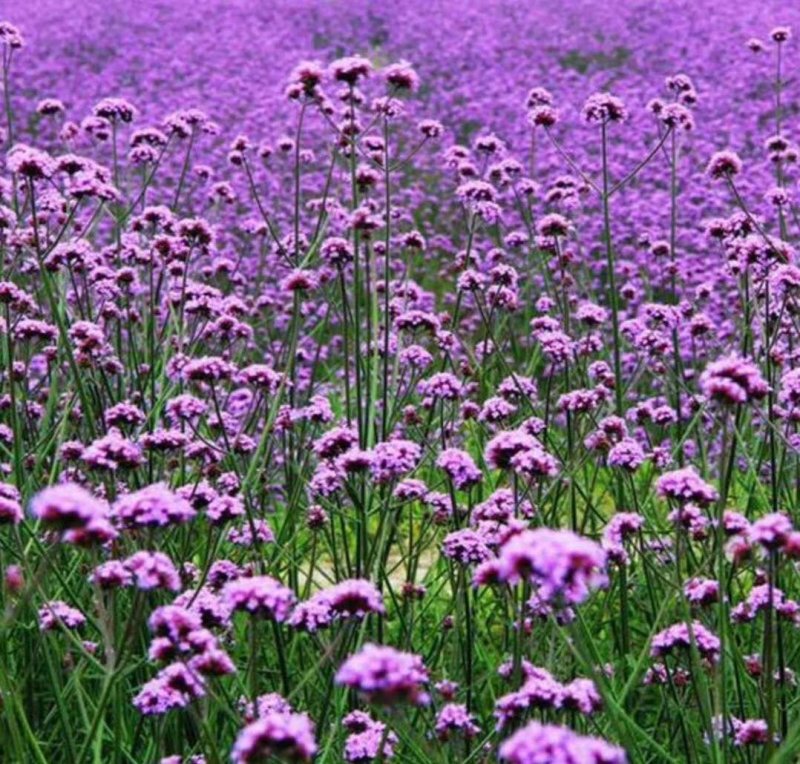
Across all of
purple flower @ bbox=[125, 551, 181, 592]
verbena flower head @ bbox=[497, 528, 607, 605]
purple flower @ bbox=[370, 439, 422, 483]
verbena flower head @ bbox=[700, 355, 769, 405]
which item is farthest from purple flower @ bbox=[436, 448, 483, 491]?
verbena flower head @ bbox=[497, 528, 607, 605]

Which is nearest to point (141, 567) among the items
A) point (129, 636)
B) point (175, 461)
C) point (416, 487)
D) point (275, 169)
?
point (129, 636)

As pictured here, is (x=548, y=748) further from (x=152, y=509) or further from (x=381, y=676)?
(x=152, y=509)

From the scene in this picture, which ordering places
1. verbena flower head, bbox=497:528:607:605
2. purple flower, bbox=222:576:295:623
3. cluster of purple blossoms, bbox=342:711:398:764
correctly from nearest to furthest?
verbena flower head, bbox=497:528:607:605 → purple flower, bbox=222:576:295:623 → cluster of purple blossoms, bbox=342:711:398:764

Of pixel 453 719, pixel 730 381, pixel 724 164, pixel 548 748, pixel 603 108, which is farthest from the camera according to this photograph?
pixel 603 108

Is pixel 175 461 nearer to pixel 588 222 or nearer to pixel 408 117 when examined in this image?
pixel 588 222

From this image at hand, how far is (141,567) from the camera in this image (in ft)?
5.41

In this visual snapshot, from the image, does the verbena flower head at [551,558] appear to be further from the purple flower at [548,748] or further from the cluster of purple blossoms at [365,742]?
the cluster of purple blossoms at [365,742]

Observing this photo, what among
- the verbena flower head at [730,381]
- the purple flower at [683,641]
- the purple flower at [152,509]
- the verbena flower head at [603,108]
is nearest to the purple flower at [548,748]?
the purple flower at [152,509]

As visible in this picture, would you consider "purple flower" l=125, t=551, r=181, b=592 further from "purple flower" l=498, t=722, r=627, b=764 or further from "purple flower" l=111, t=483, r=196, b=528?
"purple flower" l=498, t=722, r=627, b=764

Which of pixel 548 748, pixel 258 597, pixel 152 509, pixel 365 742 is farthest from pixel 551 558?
pixel 365 742

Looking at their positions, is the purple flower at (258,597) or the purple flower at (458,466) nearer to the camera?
the purple flower at (258,597)

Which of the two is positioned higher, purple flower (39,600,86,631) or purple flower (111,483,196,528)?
purple flower (111,483,196,528)

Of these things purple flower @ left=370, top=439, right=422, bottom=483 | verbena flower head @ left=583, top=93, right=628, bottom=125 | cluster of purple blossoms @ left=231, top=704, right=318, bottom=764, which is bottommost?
purple flower @ left=370, top=439, right=422, bottom=483

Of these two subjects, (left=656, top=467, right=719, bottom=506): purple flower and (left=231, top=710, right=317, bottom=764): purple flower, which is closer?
(left=231, top=710, right=317, bottom=764): purple flower
